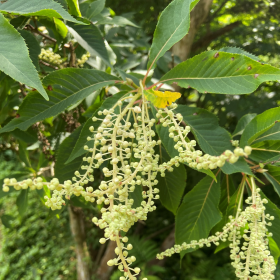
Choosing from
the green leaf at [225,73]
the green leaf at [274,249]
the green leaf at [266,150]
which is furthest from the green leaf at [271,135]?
the green leaf at [274,249]

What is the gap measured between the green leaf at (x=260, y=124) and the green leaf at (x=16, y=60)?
697 mm

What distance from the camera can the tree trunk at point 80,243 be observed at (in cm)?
223

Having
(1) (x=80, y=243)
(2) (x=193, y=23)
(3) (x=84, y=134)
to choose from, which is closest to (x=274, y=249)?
(3) (x=84, y=134)

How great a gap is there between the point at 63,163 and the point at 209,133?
0.55 meters

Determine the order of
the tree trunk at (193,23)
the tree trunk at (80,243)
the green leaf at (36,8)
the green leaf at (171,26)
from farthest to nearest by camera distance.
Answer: the tree trunk at (80,243) < the tree trunk at (193,23) < the green leaf at (171,26) < the green leaf at (36,8)

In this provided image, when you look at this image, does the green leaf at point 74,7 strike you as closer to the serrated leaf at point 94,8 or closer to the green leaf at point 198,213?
the serrated leaf at point 94,8

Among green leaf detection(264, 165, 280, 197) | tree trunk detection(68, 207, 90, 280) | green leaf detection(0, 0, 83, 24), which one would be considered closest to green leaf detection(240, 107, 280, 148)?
green leaf detection(264, 165, 280, 197)

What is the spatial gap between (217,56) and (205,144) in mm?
278

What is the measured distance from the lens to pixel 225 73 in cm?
73

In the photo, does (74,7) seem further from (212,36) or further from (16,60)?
(212,36)

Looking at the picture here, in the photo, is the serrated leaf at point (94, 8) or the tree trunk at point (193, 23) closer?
the serrated leaf at point (94, 8)

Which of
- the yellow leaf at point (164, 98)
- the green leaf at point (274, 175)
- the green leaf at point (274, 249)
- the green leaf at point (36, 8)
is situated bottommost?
the green leaf at point (274, 249)

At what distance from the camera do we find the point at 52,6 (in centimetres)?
60

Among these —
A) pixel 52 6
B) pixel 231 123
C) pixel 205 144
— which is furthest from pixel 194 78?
pixel 231 123
